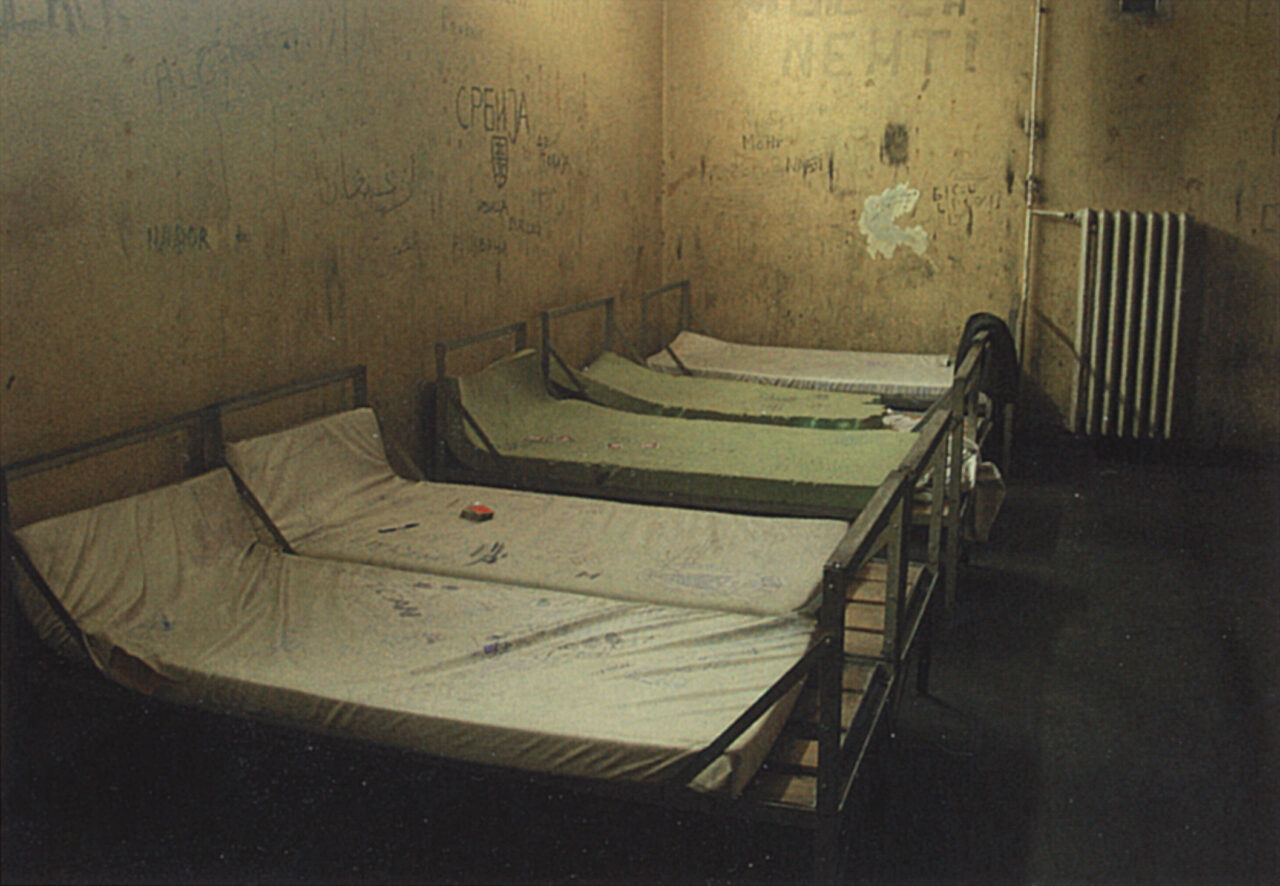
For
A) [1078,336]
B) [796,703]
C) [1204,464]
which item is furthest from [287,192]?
[1204,464]

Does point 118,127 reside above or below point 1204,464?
above

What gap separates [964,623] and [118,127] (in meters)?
2.79

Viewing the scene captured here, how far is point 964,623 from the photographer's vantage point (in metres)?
3.71

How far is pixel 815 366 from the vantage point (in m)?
5.71

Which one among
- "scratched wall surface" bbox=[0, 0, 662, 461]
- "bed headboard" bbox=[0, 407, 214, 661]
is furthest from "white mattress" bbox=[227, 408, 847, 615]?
"scratched wall surface" bbox=[0, 0, 662, 461]

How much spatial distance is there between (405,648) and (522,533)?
2.67ft

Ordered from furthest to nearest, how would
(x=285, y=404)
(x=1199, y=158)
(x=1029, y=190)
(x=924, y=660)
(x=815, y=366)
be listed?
(x=1029, y=190) < (x=815, y=366) < (x=1199, y=158) < (x=285, y=404) < (x=924, y=660)

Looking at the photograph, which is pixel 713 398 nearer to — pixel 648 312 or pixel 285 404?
pixel 648 312

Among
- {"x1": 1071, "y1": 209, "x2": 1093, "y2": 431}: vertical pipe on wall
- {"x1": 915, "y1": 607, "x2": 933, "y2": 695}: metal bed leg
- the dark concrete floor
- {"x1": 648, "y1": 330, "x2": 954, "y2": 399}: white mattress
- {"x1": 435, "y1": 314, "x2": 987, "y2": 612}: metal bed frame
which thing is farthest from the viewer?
{"x1": 1071, "y1": 209, "x2": 1093, "y2": 431}: vertical pipe on wall

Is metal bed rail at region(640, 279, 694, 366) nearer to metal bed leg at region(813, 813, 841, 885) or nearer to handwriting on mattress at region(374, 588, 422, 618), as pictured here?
handwriting on mattress at region(374, 588, 422, 618)

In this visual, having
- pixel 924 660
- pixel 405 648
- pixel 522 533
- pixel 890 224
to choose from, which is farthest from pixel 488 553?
pixel 890 224

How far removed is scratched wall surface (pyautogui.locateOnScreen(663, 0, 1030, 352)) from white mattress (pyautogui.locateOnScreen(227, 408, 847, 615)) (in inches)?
120

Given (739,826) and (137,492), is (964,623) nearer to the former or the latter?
(739,826)

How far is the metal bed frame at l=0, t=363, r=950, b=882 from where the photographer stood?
2012 millimetres
